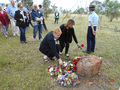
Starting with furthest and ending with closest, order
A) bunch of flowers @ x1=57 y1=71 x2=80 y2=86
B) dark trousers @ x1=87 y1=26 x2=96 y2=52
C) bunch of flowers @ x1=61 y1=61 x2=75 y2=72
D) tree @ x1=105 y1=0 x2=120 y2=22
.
Result: tree @ x1=105 y1=0 x2=120 y2=22, dark trousers @ x1=87 y1=26 x2=96 y2=52, bunch of flowers @ x1=61 y1=61 x2=75 y2=72, bunch of flowers @ x1=57 y1=71 x2=80 y2=86

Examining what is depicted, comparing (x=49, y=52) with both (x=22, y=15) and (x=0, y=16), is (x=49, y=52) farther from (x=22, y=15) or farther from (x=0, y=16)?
(x=0, y=16)

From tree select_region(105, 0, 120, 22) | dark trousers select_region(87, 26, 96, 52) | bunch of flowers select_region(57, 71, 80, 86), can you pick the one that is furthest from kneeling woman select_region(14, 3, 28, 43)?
tree select_region(105, 0, 120, 22)

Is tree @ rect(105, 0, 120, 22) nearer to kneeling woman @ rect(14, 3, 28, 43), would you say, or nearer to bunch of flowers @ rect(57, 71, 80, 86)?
kneeling woman @ rect(14, 3, 28, 43)

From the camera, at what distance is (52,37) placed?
2.63 metres

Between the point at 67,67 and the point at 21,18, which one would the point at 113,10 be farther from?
the point at 67,67

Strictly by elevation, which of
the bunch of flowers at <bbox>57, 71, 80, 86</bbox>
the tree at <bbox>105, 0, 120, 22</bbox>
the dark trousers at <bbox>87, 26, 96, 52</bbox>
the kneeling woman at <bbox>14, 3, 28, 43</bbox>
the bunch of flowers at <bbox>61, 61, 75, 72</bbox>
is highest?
the tree at <bbox>105, 0, 120, 22</bbox>

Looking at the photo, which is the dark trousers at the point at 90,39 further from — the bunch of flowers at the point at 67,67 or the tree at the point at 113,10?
the tree at the point at 113,10

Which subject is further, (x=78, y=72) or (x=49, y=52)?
(x=49, y=52)

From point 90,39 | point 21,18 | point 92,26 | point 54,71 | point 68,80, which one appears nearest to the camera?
point 68,80

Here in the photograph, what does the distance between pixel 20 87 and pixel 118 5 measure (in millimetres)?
23055

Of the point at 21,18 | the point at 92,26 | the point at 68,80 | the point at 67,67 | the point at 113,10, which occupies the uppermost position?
the point at 113,10

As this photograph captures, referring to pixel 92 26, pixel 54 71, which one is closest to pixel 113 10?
pixel 92 26

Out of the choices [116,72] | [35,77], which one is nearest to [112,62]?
[116,72]

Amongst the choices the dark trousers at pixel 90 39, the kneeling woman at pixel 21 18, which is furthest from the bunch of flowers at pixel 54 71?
the kneeling woman at pixel 21 18
